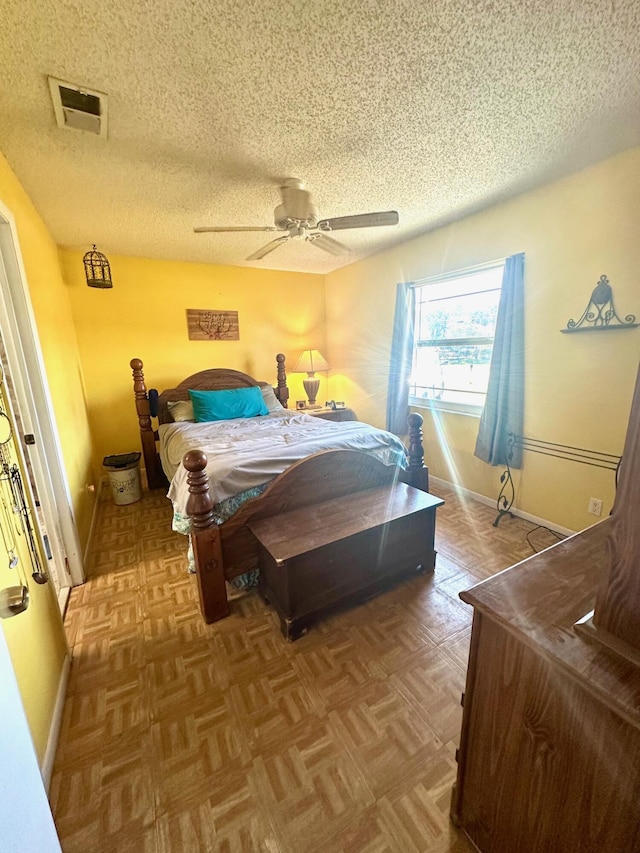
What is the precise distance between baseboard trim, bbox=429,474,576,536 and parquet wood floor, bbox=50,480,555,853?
0.87 metres

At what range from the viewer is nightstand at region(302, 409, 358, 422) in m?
3.94

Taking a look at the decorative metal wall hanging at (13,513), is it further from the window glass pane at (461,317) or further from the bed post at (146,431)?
the window glass pane at (461,317)

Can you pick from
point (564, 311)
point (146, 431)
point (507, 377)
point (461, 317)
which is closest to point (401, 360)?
point (461, 317)

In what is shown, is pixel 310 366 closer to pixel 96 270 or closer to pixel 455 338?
pixel 455 338

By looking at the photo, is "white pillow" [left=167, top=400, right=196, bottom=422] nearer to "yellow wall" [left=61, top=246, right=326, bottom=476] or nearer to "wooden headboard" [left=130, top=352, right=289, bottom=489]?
"wooden headboard" [left=130, top=352, right=289, bottom=489]

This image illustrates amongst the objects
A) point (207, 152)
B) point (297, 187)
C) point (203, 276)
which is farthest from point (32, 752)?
point (203, 276)

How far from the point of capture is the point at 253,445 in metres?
2.28

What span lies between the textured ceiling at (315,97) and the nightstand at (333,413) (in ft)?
6.81

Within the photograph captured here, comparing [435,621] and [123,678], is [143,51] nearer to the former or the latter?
[123,678]

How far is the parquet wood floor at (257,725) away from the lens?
1.00 metres

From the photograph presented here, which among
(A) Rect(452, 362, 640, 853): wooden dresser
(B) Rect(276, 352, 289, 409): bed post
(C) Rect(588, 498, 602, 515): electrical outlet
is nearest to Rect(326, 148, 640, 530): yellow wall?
(C) Rect(588, 498, 602, 515): electrical outlet

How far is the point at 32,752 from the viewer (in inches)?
30.0

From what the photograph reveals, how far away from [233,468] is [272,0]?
5.71 ft

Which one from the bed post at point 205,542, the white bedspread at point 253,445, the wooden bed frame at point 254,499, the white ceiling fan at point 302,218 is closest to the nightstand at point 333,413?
the white bedspread at point 253,445
